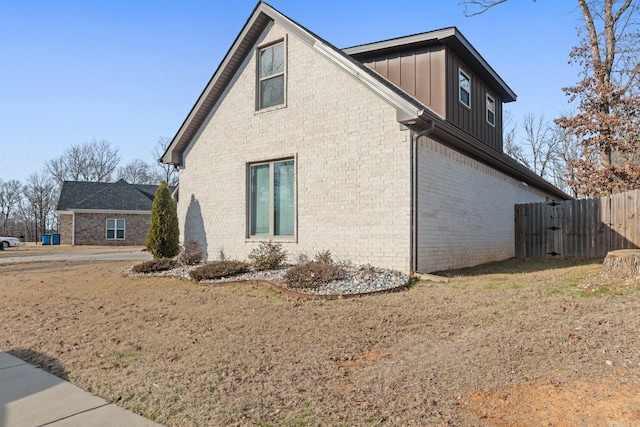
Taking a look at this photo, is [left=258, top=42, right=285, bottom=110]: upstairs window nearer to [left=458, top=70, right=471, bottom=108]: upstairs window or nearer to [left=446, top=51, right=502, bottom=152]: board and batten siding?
[left=446, top=51, right=502, bottom=152]: board and batten siding

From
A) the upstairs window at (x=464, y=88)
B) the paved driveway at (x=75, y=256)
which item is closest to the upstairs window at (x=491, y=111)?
the upstairs window at (x=464, y=88)

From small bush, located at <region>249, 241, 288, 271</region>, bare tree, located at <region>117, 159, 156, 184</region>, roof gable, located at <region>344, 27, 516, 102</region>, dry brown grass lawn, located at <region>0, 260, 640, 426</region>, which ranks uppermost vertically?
bare tree, located at <region>117, 159, 156, 184</region>

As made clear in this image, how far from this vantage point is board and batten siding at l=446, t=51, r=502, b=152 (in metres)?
11.0

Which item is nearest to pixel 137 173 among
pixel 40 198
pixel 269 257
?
pixel 40 198

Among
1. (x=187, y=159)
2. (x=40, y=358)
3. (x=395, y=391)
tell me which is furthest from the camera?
(x=187, y=159)

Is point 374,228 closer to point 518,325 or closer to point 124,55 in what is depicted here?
point 518,325

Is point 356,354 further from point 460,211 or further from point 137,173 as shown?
point 137,173

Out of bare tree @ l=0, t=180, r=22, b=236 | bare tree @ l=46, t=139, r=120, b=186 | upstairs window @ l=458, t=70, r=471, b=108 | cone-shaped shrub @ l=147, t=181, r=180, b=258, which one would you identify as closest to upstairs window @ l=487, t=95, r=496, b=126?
upstairs window @ l=458, t=70, r=471, b=108

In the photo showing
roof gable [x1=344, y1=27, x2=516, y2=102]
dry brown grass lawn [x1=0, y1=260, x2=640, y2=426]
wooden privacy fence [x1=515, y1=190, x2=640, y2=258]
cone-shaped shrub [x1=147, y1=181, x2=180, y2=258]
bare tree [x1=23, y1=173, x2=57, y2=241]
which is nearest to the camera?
dry brown grass lawn [x1=0, y1=260, x2=640, y2=426]

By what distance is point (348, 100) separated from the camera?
9.41 metres

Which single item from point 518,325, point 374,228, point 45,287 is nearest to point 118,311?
point 45,287

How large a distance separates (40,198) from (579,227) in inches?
2188

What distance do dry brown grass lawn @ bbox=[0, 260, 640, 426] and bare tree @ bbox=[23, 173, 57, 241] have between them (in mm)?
50823

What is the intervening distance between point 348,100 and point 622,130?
12.2 meters
